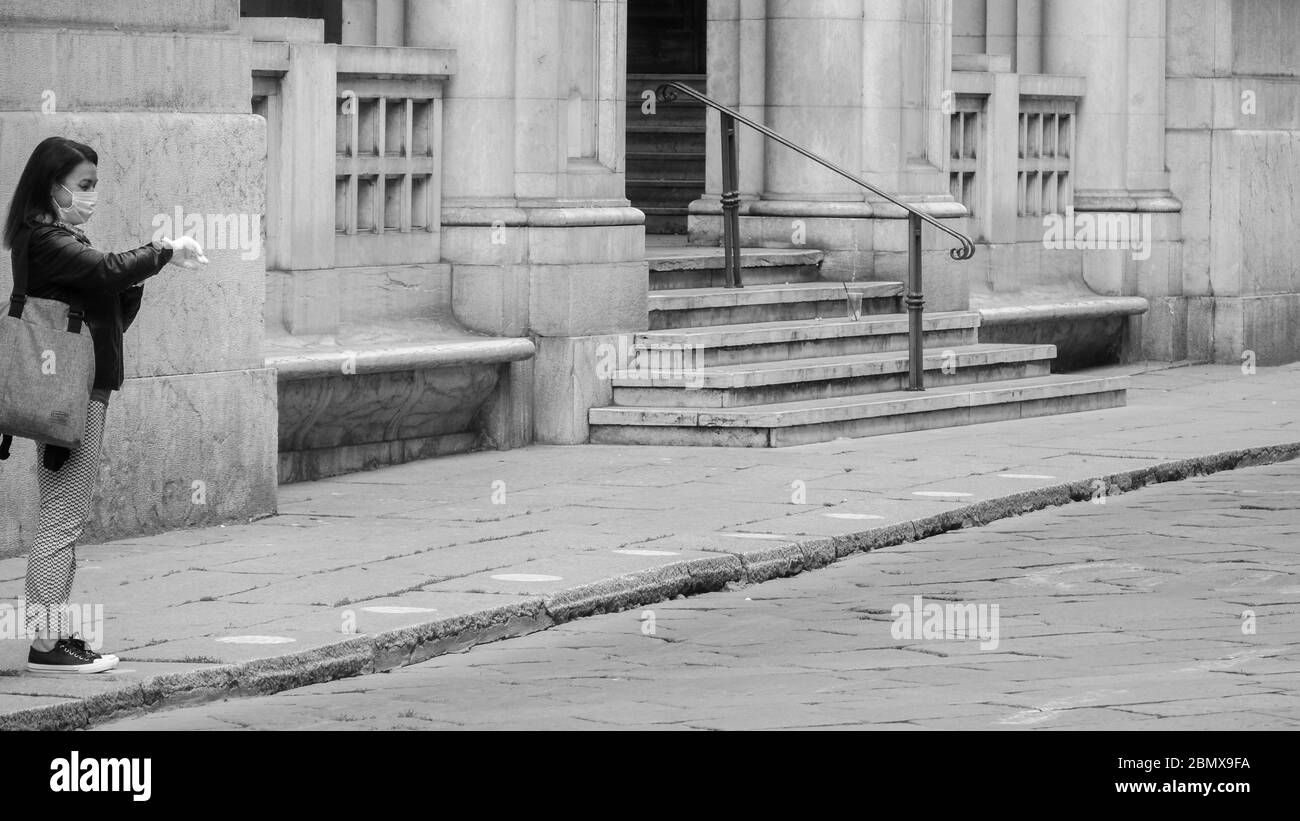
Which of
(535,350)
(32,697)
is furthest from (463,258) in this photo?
(32,697)

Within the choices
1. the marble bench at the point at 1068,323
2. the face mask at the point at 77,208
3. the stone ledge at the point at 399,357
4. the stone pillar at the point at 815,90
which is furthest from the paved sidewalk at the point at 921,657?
the marble bench at the point at 1068,323

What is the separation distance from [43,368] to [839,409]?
7.47m

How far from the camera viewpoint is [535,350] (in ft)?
48.1

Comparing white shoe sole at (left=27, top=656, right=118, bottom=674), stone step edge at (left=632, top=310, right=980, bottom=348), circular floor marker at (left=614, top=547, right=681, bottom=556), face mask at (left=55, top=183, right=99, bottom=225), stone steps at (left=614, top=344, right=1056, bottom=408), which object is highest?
face mask at (left=55, top=183, right=99, bottom=225)

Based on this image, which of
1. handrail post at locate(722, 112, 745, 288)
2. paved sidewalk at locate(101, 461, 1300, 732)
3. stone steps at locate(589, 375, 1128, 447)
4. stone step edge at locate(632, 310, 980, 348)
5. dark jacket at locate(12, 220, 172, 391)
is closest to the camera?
paved sidewalk at locate(101, 461, 1300, 732)

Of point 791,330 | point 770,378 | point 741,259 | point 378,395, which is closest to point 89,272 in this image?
point 378,395

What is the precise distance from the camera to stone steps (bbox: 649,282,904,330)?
15844 millimetres

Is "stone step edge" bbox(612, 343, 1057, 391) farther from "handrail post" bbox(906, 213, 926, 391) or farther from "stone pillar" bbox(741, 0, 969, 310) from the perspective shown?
"stone pillar" bbox(741, 0, 969, 310)

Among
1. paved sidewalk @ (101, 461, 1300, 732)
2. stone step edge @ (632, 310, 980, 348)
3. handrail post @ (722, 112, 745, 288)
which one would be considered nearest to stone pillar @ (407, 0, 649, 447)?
stone step edge @ (632, 310, 980, 348)

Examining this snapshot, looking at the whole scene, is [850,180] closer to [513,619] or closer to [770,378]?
[770,378]

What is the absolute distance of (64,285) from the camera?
8.27 metres

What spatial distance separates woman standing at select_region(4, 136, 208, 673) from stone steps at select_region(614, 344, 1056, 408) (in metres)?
6.70

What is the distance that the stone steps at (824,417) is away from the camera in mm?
14414

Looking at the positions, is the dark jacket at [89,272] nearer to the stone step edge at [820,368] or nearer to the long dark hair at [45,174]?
the long dark hair at [45,174]
